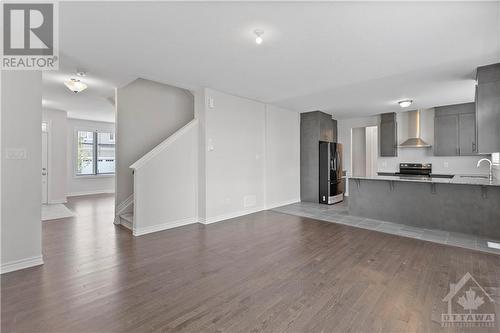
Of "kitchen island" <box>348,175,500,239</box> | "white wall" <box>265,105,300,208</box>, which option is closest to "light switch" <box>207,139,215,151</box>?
"white wall" <box>265,105,300,208</box>

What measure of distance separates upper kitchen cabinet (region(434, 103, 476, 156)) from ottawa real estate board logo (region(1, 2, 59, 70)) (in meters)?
7.73

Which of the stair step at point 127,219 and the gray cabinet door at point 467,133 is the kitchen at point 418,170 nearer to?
the gray cabinet door at point 467,133

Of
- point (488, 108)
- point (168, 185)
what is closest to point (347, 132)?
point (488, 108)

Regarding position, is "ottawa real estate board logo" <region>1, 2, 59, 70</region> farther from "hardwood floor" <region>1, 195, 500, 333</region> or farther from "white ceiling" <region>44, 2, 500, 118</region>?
"hardwood floor" <region>1, 195, 500, 333</region>

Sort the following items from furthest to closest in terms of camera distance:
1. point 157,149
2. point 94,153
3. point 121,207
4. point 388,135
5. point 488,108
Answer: point 94,153 < point 388,135 < point 121,207 < point 157,149 < point 488,108

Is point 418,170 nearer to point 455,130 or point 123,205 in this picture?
point 455,130

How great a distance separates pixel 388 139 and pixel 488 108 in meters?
3.45

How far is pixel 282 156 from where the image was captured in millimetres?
6562

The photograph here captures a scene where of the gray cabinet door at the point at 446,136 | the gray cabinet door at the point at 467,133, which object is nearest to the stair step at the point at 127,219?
the gray cabinet door at the point at 446,136

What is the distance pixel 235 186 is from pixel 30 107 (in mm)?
3517

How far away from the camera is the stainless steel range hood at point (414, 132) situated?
6367 millimetres

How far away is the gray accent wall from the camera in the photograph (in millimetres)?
6887

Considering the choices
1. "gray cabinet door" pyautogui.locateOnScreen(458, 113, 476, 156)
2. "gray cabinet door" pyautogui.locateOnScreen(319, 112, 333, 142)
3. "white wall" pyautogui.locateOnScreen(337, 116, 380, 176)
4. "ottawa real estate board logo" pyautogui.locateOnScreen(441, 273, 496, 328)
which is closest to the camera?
"ottawa real estate board logo" pyautogui.locateOnScreen(441, 273, 496, 328)

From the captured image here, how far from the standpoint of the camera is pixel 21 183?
9.11 ft
